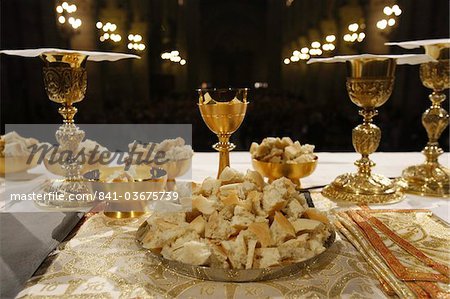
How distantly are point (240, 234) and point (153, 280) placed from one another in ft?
0.45

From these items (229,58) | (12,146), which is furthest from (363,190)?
(229,58)

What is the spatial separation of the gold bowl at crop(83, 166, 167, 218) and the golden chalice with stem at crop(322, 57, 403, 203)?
43 centimetres

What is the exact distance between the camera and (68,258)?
0.68 metres

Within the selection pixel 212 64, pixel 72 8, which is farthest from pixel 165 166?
pixel 72 8

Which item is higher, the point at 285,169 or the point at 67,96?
the point at 67,96

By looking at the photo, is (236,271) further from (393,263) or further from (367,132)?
(367,132)

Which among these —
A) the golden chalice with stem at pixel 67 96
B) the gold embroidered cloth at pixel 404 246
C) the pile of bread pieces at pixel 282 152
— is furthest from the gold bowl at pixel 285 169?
the golden chalice with stem at pixel 67 96

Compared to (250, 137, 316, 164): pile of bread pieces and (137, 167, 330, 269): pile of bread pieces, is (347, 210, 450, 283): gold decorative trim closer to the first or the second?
(137, 167, 330, 269): pile of bread pieces

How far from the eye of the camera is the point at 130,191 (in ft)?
2.78

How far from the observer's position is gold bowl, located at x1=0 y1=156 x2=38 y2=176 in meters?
1.14

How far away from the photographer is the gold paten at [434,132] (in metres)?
1.07

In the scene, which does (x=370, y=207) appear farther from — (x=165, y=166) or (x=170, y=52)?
A: (x=170, y=52)

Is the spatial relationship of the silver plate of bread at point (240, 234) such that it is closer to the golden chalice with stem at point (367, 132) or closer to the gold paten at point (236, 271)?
the gold paten at point (236, 271)

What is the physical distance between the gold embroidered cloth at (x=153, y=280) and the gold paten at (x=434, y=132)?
466 millimetres
